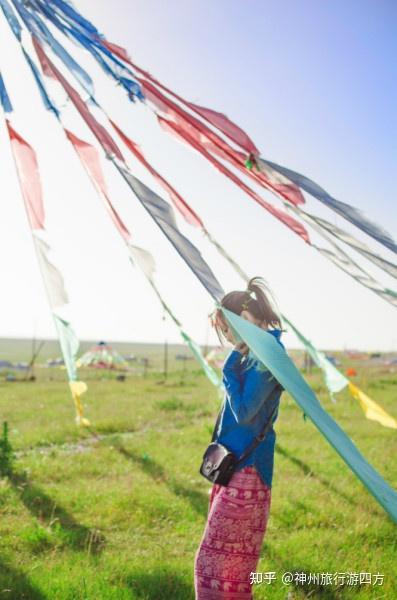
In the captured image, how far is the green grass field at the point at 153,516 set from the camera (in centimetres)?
425

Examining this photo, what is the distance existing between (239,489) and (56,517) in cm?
Result: 359

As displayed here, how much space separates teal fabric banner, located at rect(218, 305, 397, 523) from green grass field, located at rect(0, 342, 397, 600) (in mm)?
2368

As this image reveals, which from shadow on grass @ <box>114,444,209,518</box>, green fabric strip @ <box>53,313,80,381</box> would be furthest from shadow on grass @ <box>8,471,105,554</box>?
green fabric strip @ <box>53,313,80,381</box>

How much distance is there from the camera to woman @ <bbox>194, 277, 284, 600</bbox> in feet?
9.09

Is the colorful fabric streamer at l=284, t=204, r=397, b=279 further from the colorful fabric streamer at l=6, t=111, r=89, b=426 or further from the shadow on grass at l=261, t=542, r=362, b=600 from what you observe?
the shadow on grass at l=261, t=542, r=362, b=600

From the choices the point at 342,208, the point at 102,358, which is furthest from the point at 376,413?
the point at 102,358

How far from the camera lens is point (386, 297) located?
10.3 ft

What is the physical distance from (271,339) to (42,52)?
230 cm

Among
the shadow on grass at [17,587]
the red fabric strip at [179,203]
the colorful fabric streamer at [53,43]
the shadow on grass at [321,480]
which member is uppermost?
the colorful fabric streamer at [53,43]

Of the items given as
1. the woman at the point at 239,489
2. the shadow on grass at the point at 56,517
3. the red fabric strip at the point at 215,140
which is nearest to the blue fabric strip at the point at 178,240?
the woman at the point at 239,489

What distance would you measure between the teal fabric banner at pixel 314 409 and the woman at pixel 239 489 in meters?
0.43

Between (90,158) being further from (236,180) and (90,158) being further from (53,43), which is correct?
(236,180)

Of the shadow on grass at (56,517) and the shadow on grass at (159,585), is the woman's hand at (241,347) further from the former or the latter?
the shadow on grass at (56,517)

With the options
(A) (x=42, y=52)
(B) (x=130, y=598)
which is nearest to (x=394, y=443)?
(B) (x=130, y=598)
